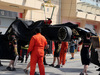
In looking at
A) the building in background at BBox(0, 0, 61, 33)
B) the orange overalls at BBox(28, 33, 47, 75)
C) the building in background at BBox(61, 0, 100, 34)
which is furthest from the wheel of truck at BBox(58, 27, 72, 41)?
the building in background at BBox(61, 0, 100, 34)

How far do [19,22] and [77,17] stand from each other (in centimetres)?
1960

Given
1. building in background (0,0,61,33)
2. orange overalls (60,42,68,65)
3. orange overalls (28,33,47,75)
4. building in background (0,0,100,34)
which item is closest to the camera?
orange overalls (28,33,47,75)

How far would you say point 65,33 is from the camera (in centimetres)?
812

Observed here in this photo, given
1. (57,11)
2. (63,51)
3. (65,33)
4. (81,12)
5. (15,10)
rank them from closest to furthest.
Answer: (65,33) → (63,51) → (15,10) → (57,11) → (81,12)

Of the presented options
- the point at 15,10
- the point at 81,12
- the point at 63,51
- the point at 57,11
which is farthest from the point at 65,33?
the point at 81,12

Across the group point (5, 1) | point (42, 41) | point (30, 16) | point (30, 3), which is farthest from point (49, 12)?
point (42, 41)

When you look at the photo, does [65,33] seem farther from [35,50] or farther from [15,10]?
[15,10]

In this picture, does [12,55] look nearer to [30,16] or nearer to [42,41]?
[42,41]

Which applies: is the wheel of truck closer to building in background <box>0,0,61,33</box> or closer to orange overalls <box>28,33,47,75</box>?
orange overalls <box>28,33,47,75</box>

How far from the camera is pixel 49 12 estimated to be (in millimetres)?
25547

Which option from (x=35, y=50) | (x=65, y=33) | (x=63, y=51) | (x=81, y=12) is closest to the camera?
(x=35, y=50)

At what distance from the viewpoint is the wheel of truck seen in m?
8.10

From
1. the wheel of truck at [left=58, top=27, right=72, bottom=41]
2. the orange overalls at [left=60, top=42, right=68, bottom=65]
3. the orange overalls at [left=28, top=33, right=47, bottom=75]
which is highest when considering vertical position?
the wheel of truck at [left=58, top=27, right=72, bottom=41]

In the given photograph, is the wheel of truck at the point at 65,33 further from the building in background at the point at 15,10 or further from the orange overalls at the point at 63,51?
the building in background at the point at 15,10
